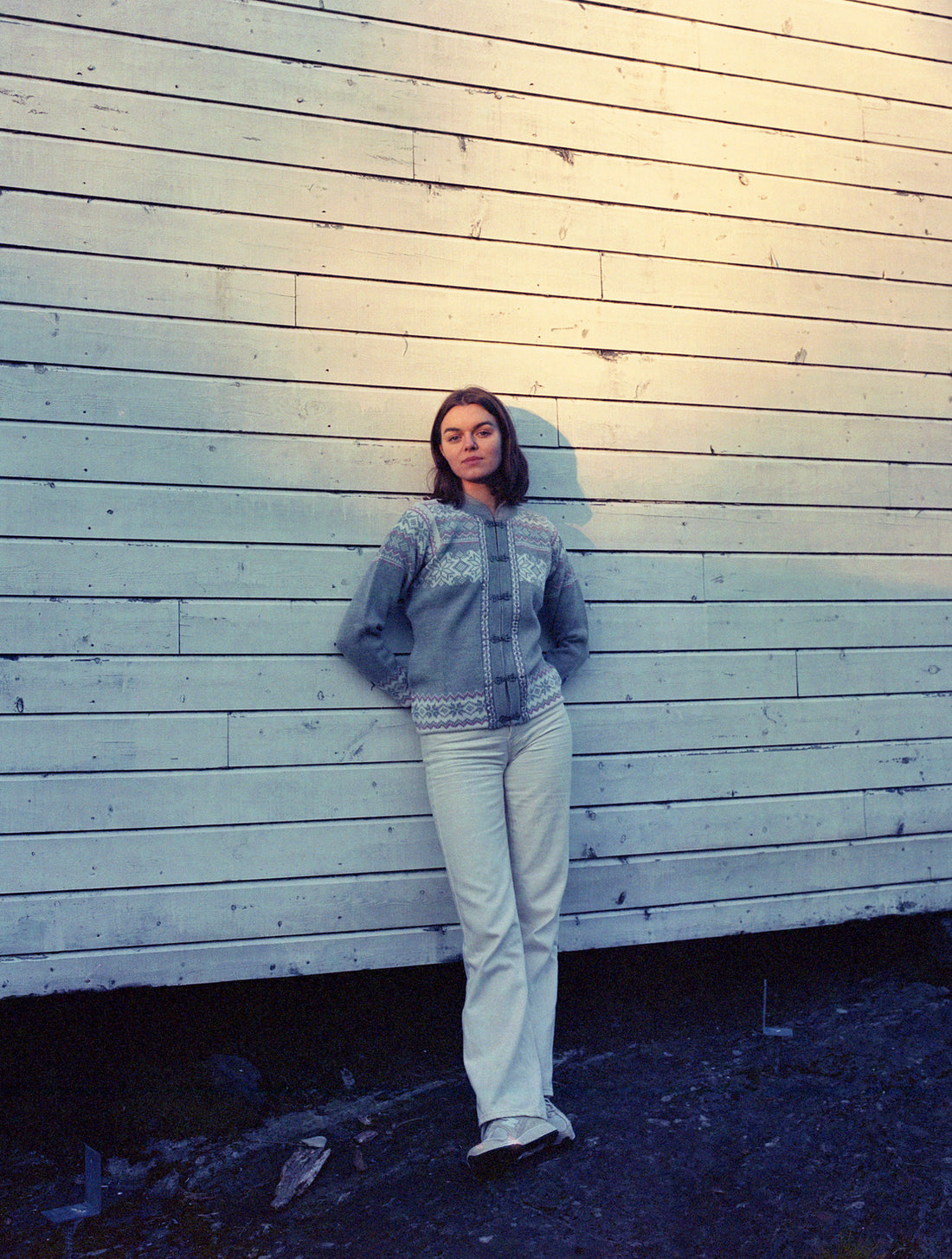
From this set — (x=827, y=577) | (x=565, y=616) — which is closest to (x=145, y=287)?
(x=565, y=616)

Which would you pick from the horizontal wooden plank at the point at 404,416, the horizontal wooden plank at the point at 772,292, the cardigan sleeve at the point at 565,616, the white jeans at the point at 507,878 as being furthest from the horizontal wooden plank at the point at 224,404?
the white jeans at the point at 507,878

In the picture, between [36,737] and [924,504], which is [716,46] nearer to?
[924,504]

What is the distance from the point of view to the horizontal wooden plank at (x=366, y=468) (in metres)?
2.62

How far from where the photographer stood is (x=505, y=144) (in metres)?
2.94

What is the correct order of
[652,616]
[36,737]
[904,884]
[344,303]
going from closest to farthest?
[36,737], [344,303], [652,616], [904,884]

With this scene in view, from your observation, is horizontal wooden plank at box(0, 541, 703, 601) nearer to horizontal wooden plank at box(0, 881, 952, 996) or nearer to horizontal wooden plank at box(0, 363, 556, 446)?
horizontal wooden plank at box(0, 363, 556, 446)

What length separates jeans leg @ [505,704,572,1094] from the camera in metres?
2.57

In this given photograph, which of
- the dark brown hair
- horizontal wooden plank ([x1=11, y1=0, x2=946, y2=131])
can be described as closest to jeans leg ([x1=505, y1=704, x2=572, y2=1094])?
the dark brown hair

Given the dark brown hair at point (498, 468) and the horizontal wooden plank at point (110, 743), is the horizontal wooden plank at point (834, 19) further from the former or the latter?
the horizontal wooden plank at point (110, 743)

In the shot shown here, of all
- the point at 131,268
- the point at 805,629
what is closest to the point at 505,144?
the point at 131,268

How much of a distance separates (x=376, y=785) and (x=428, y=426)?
1.13 meters

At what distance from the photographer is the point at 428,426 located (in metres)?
2.87

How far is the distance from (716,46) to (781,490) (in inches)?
60.4

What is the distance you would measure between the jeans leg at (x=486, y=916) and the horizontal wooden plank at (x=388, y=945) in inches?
17.0
